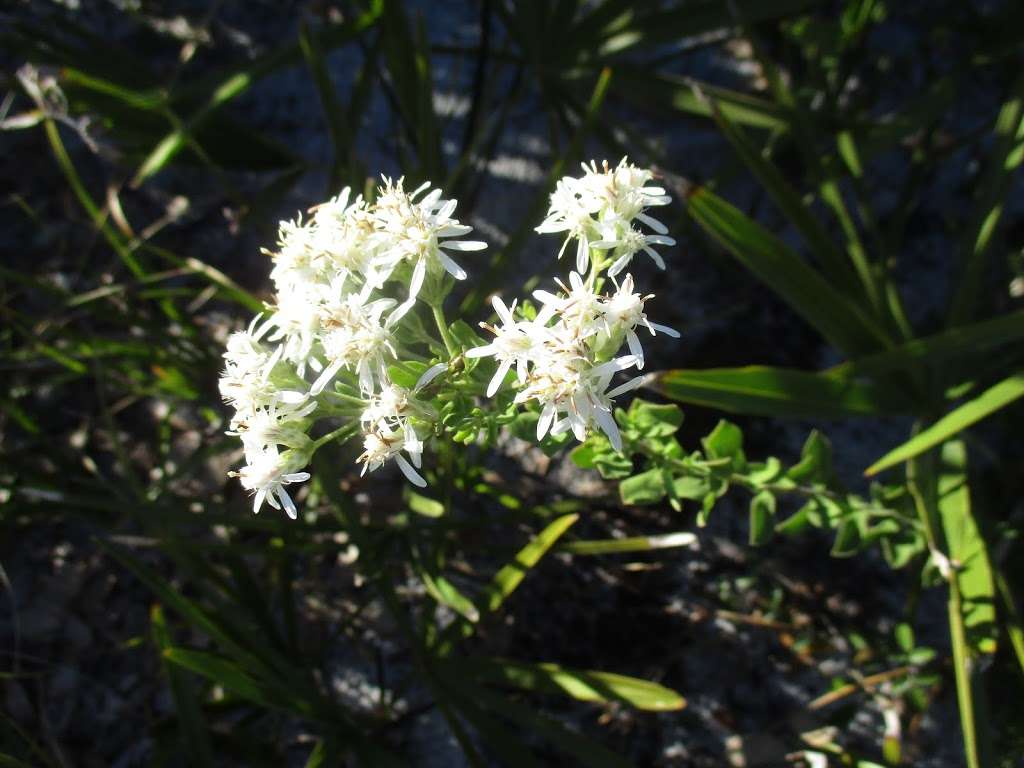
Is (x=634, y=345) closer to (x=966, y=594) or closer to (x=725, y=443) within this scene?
(x=725, y=443)

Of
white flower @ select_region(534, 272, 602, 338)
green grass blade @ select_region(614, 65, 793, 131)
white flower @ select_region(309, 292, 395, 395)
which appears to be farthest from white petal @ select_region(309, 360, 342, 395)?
green grass blade @ select_region(614, 65, 793, 131)

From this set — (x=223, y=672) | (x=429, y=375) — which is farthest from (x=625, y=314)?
(x=223, y=672)

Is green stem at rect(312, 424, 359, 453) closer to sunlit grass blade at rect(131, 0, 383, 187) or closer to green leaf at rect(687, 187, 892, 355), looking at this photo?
green leaf at rect(687, 187, 892, 355)

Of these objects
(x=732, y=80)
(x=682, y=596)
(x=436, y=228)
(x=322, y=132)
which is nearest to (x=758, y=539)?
(x=682, y=596)

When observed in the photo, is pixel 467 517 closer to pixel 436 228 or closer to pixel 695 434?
pixel 695 434

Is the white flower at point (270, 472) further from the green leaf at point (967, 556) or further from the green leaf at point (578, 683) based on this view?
the green leaf at point (967, 556)

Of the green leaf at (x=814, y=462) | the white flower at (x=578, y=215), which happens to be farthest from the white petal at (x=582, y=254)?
the green leaf at (x=814, y=462)
